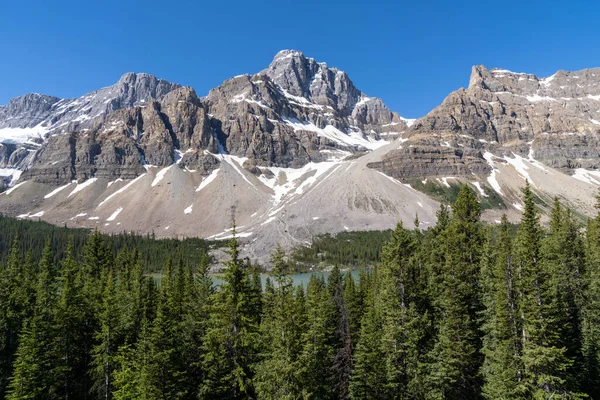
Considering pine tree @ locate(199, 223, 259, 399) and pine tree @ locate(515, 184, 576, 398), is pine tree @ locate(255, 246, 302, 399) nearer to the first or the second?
pine tree @ locate(199, 223, 259, 399)

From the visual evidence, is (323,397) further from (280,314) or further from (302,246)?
(302,246)

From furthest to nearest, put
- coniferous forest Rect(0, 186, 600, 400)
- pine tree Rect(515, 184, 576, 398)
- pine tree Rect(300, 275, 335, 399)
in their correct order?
pine tree Rect(300, 275, 335, 399), coniferous forest Rect(0, 186, 600, 400), pine tree Rect(515, 184, 576, 398)

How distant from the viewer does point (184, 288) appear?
4925cm

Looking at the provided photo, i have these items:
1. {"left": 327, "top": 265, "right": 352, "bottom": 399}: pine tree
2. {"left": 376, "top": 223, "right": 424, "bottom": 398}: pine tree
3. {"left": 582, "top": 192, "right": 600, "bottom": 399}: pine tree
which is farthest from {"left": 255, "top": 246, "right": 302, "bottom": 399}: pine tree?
{"left": 582, "top": 192, "right": 600, "bottom": 399}: pine tree

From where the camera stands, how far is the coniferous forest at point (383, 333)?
81.0 feet

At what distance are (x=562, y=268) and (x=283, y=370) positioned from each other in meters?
30.2

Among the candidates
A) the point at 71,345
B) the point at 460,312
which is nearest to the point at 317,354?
the point at 460,312

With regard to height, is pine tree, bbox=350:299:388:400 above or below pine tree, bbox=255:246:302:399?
below

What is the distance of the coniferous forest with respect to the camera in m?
24.7

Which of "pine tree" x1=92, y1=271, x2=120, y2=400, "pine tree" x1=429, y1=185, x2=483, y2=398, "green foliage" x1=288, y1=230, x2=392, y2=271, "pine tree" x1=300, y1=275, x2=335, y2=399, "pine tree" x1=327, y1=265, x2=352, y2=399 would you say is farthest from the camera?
"green foliage" x1=288, y1=230, x2=392, y2=271

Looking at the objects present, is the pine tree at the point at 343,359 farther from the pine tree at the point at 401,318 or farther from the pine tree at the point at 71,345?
the pine tree at the point at 71,345

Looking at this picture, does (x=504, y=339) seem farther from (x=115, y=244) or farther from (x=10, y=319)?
(x=115, y=244)

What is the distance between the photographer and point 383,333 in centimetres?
3141

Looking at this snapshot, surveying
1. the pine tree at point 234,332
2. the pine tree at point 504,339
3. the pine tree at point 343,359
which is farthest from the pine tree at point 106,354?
the pine tree at point 504,339
